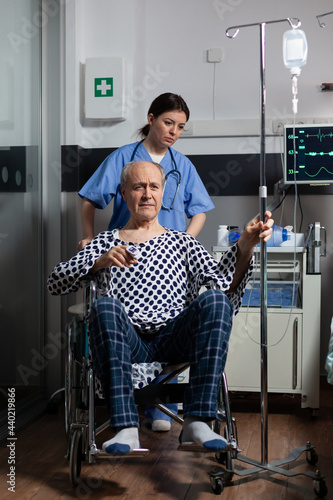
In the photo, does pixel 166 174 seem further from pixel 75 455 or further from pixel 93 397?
pixel 75 455

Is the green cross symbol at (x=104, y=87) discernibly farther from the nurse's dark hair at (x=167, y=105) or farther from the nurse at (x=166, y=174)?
the nurse's dark hair at (x=167, y=105)

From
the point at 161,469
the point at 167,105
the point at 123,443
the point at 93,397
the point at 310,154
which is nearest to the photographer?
the point at 123,443

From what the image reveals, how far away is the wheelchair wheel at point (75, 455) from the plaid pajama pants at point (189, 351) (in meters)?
0.20

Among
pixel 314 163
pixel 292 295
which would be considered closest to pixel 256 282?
pixel 292 295

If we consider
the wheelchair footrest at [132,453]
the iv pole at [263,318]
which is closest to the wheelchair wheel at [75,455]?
the wheelchair footrest at [132,453]

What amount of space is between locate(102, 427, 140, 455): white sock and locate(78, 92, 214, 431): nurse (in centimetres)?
85

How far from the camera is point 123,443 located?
5.57 feet

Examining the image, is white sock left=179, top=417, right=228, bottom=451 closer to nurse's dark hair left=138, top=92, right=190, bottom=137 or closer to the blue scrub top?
the blue scrub top

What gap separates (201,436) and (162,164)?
1.35 meters

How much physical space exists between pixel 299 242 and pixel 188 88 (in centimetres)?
114

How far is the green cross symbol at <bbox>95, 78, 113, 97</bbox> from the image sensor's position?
10.3 ft

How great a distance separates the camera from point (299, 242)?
287 cm

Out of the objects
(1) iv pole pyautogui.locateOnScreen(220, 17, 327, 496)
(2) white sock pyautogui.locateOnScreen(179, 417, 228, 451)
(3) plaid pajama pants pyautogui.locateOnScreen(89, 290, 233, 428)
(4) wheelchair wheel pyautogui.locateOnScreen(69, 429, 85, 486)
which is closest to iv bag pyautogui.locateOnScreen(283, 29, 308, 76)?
(1) iv pole pyautogui.locateOnScreen(220, 17, 327, 496)

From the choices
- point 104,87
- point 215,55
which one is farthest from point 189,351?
point 215,55
